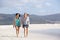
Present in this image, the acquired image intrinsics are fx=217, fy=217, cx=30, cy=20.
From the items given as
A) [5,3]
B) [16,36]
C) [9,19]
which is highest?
[5,3]

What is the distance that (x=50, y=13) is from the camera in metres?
3.17

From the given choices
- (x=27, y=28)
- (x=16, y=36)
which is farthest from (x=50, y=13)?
(x=16, y=36)

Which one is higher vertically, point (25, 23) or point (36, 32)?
point (25, 23)

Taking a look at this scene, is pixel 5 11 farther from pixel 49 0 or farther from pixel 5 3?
pixel 49 0

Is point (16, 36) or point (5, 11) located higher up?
point (5, 11)

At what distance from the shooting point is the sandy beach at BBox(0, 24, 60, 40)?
3.10 meters

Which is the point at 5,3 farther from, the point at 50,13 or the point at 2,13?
the point at 50,13

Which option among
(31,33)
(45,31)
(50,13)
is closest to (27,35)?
(31,33)

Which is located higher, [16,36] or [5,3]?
[5,3]

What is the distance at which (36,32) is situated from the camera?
3.17m

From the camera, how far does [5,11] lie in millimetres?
3172

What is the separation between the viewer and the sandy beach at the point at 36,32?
122 inches

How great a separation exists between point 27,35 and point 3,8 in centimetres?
53

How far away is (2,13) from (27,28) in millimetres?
426
